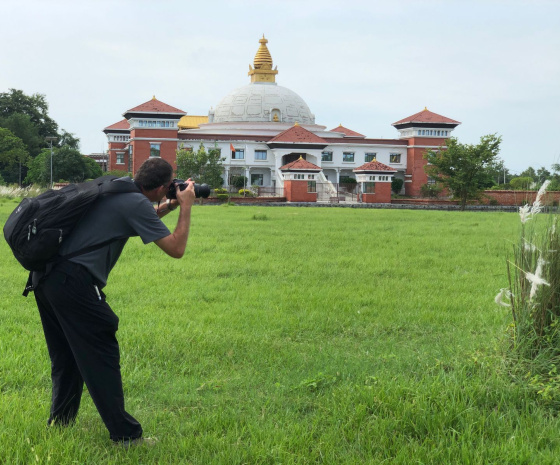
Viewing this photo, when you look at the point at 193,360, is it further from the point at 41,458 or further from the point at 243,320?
the point at 41,458

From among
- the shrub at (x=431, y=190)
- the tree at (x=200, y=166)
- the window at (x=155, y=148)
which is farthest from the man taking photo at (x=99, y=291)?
the window at (x=155, y=148)

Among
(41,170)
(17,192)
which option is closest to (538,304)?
(17,192)

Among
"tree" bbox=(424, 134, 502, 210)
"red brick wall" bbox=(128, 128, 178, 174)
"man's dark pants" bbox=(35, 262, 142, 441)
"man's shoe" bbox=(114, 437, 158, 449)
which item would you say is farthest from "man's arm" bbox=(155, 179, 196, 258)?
"red brick wall" bbox=(128, 128, 178, 174)

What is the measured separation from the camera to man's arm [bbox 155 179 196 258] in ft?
9.57

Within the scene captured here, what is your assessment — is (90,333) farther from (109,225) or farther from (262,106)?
(262,106)

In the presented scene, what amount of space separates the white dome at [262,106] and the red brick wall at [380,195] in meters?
17.9

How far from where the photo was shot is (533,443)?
287 centimetres

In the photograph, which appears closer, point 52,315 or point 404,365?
point 52,315

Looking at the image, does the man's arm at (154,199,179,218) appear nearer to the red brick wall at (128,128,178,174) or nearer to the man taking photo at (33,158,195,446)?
the man taking photo at (33,158,195,446)

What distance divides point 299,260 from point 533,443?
19.9 feet

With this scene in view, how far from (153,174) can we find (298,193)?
116ft

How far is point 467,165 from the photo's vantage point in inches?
1399

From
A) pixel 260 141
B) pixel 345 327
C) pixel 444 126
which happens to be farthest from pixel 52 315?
pixel 444 126

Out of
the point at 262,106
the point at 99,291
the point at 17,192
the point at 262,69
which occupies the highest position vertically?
the point at 262,69
